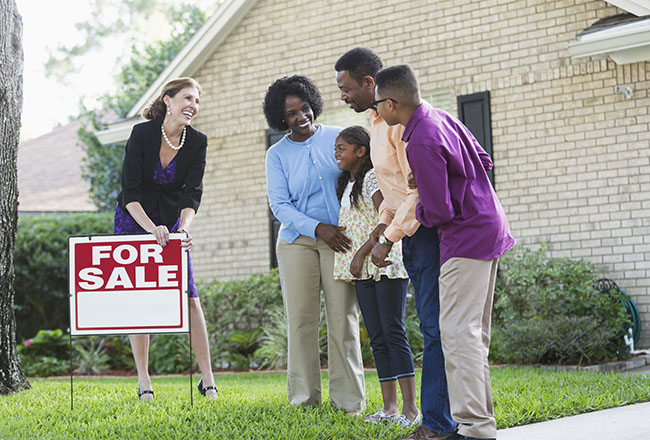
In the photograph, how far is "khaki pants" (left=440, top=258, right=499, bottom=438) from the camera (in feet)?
12.9

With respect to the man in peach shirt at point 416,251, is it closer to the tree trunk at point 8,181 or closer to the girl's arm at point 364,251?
the girl's arm at point 364,251

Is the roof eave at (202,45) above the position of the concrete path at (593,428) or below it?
above

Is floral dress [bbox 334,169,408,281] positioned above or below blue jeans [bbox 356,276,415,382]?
above

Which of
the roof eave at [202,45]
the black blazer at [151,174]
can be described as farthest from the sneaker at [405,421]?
the roof eave at [202,45]

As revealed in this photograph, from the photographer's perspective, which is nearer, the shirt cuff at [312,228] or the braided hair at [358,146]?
the braided hair at [358,146]

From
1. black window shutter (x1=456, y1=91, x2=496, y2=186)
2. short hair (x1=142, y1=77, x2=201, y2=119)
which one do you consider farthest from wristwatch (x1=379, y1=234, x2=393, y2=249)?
black window shutter (x1=456, y1=91, x2=496, y2=186)

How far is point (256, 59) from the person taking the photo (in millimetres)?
12789

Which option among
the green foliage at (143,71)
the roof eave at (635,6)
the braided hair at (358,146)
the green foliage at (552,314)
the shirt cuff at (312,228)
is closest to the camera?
the braided hair at (358,146)

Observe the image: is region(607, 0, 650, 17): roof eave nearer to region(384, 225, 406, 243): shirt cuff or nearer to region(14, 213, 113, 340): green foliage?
region(384, 225, 406, 243): shirt cuff

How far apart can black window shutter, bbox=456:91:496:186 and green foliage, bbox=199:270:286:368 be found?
332 centimetres

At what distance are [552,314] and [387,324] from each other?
16.3 feet

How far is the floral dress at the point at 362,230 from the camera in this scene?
4859 mm

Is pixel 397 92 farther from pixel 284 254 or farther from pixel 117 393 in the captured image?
pixel 117 393

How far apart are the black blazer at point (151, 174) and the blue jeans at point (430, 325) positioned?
2.12 metres
